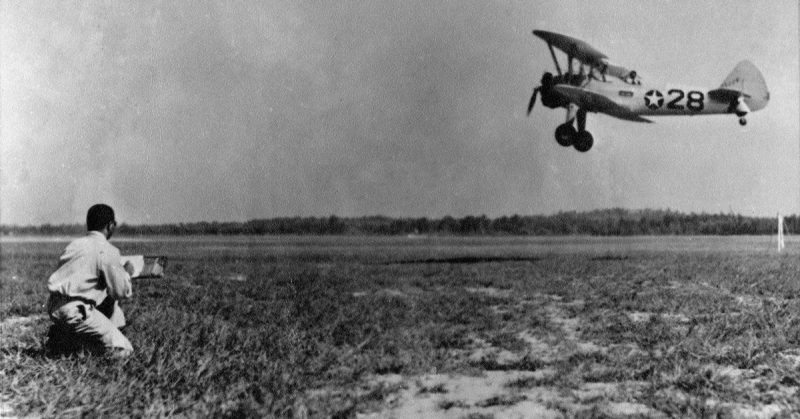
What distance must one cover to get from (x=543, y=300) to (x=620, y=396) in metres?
5.57

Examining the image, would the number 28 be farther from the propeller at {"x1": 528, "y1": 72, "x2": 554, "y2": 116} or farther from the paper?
the paper

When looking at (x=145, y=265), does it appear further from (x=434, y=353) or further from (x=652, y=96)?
(x=652, y=96)

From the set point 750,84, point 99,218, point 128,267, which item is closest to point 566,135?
point 750,84

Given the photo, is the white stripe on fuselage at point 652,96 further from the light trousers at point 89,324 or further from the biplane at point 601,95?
the light trousers at point 89,324

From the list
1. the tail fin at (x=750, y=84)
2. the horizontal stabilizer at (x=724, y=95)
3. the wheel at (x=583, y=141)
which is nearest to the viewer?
the wheel at (x=583, y=141)

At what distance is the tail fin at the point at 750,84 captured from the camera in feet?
73.0

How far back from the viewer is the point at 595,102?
1978 cm

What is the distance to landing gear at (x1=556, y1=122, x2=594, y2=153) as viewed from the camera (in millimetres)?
20062

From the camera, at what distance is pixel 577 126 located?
67.2ft

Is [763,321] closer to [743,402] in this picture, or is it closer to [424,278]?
[743,402]

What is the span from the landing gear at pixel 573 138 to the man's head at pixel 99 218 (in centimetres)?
1721

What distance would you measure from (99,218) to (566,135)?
17.4m

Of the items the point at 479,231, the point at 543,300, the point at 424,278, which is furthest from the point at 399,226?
the point at 543,300

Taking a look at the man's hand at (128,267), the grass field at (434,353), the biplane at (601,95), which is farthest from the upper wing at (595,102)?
the man's hand at (128,267)
